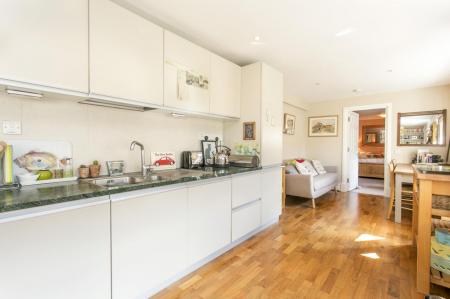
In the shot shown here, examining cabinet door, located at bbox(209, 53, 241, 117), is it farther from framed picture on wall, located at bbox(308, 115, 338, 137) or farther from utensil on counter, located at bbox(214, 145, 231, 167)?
framed picture on wall, located at bbox(308, 115, 338, 137)

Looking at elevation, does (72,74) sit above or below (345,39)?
below

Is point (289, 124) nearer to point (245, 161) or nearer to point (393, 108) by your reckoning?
point (393, 108)

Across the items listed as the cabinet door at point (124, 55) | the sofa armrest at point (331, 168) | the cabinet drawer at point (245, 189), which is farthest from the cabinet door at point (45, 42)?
the sofa armrest at point (331, 168)

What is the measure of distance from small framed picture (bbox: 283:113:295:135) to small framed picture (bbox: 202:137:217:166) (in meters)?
2.56

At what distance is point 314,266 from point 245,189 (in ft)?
3.28

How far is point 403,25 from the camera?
2092mm

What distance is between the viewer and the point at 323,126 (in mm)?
5617

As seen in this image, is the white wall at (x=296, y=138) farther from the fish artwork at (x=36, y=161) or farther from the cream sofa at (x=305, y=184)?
the fish artwork at (x=36, y=161)

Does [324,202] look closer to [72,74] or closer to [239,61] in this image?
[239,61]

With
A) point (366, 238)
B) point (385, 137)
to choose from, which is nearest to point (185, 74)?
point (366, 238)

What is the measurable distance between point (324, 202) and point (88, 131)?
422 cm

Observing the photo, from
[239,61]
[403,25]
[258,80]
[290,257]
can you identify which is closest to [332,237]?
[290,257]

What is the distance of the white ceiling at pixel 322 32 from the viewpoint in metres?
1.81

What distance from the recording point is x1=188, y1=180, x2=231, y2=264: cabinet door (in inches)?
74.7
